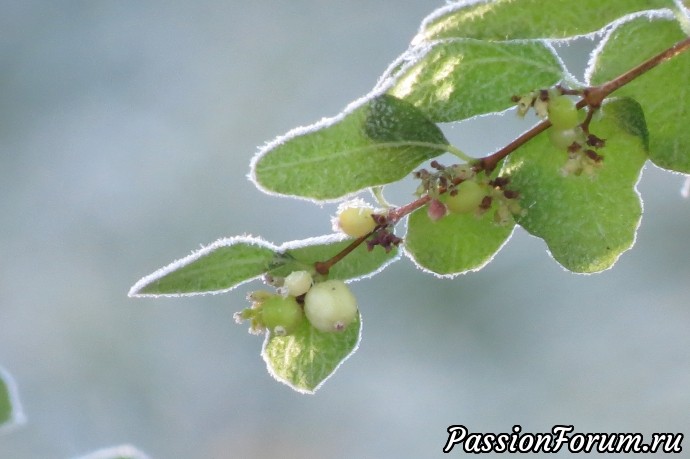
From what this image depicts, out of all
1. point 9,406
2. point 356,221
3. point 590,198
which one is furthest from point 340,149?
point 9,406

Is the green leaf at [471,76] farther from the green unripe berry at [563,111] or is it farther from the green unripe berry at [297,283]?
the green unripe berry at [297,283]

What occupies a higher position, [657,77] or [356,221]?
[657,77]

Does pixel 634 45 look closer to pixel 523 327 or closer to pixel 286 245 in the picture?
pixel 286 245

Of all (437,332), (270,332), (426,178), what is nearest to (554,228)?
(426,178)

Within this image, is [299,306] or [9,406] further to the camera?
[9,406]

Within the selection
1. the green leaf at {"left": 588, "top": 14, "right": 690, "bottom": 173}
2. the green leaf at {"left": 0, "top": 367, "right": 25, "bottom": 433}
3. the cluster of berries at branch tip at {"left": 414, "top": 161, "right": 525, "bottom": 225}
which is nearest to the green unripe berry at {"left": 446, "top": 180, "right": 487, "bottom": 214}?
the cluster of berries at branch tip at {"left": 414, "top": 161, "right": 525, "bottom": 225}

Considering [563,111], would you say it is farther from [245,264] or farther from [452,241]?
[245,264]
